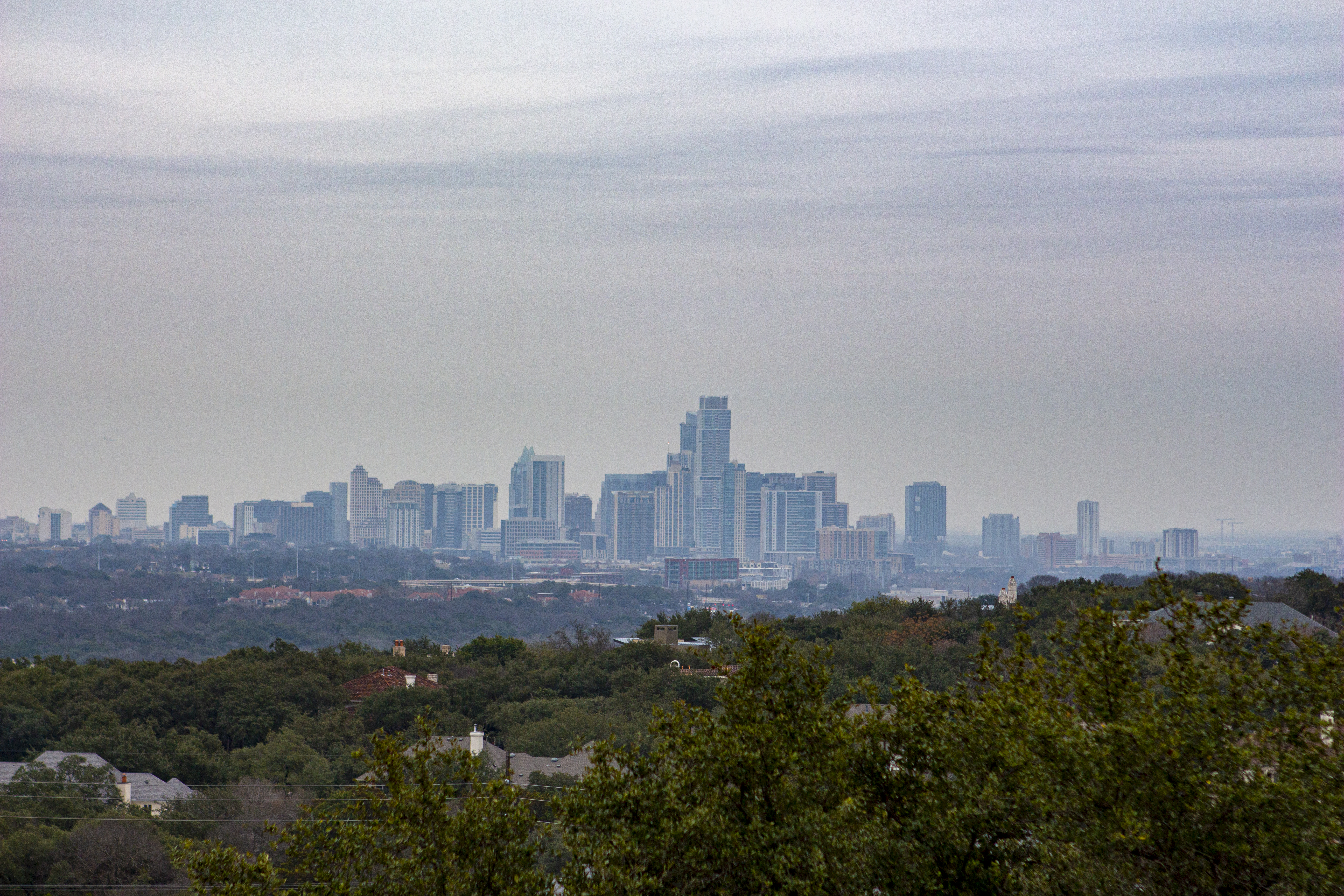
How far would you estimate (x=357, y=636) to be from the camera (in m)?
128

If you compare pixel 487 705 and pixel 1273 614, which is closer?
pixel 1273 614

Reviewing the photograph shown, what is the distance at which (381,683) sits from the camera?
39094 millimetres

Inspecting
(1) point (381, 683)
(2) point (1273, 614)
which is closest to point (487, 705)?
(1) point (381, 683)

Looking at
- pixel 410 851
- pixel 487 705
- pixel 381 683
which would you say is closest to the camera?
pixel 410 851

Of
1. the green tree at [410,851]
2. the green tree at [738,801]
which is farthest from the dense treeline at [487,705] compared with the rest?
the green tree at [410,851]

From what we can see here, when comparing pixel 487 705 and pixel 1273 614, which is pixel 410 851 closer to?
pixel 487 705

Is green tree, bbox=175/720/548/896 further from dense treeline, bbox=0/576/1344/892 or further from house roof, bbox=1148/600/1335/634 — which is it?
house roof, bbox=1148/600/1335/634

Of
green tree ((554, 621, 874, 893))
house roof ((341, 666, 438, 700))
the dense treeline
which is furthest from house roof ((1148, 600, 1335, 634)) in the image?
house roof ((341, 666, 438, 700))

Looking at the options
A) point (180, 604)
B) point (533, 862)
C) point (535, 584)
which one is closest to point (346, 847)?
point (533, 862)

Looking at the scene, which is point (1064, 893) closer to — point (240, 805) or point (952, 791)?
point (952, 791)

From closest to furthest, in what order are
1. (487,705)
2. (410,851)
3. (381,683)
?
(410,851), (487,705), (381,683)

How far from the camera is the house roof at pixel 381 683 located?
122ft

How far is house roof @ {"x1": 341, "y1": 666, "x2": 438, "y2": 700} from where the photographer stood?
37156 millimetres

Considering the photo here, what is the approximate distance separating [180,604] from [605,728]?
125968mm
